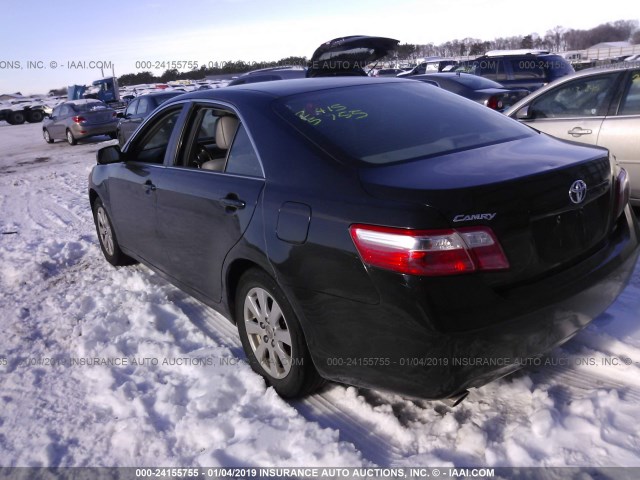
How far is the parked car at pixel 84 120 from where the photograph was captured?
18.8 metres

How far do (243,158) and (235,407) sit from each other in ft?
4.36

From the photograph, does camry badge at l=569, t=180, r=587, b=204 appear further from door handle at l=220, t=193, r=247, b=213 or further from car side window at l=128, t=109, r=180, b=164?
car side window at l=128, t=109, r=180, b=164

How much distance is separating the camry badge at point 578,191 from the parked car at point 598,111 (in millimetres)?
3103

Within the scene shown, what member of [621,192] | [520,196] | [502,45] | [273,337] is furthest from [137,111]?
[502,45]

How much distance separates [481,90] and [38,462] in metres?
9.24

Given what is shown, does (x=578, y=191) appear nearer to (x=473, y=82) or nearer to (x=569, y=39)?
(x=473, y=82)

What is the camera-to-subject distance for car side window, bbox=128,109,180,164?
14.1ft

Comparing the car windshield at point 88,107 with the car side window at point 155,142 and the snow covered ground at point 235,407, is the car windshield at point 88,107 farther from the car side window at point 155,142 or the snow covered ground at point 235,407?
the snow covered ground at point 235,407

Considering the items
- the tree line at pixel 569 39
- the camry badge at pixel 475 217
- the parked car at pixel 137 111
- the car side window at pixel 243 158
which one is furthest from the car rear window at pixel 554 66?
the tree line at pixel 569 39

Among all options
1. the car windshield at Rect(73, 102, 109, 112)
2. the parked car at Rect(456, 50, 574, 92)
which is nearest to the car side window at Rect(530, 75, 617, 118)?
the parked car at Rect(456, 50, 574, 92)

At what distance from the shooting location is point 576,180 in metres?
2.50

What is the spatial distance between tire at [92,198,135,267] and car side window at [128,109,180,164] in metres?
0.85

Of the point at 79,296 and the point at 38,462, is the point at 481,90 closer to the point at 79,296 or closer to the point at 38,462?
the point at 79,296

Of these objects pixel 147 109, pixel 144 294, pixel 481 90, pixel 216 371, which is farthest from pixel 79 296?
pixel 147 109
